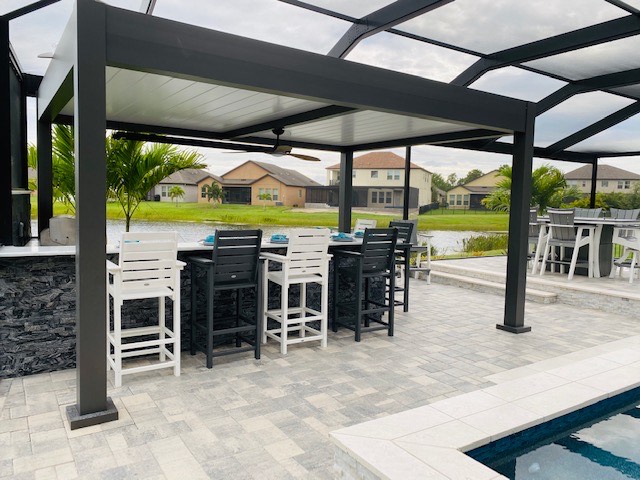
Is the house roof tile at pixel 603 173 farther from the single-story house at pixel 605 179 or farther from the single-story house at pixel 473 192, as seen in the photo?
the single-story house at pixel 473 192

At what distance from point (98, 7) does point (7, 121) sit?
2332 millimetres

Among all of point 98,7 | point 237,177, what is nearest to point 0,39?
point 98,7

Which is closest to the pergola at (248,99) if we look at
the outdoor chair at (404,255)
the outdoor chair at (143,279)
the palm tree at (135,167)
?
the palm tree at (135,167)

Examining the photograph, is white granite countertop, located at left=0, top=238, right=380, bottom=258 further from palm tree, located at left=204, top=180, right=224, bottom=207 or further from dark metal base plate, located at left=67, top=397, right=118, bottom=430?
palm tree, located at left=204, top=180, right=224, bottom=207

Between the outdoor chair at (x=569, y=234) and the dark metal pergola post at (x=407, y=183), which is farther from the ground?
the dark metal pergola post at (x=407, y=183)

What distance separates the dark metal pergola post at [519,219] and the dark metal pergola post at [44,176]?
201 inches

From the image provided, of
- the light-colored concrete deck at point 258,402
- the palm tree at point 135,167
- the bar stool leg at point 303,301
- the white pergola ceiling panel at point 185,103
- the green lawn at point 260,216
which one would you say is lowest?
the light-colored concrete deck at point 258,402

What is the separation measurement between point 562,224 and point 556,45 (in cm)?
280

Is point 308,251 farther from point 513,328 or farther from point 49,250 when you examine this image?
point 513,328

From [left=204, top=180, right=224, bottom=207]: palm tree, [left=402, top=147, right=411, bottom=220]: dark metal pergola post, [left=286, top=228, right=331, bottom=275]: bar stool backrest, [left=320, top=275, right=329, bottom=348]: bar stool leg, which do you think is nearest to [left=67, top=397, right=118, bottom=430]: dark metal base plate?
[left=286, top=228, right=331, bottom=275]: bar stool backrest

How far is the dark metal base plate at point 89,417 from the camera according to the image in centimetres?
293

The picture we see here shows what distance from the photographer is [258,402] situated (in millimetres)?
3365

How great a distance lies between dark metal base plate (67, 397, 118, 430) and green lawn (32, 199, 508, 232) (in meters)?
3.87

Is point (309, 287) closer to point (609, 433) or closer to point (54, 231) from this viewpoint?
point (54, 231)
